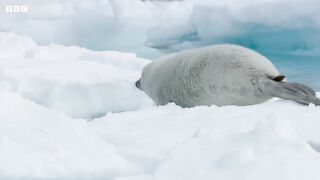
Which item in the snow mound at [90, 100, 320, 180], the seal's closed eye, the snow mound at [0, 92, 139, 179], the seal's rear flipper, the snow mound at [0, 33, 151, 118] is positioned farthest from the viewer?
the snow mound at [0, 33, 151, 118]

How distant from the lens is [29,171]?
2.00 meters

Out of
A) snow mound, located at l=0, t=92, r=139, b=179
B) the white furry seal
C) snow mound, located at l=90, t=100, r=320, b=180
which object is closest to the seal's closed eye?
the white furry seal

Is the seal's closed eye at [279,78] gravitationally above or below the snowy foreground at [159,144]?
below

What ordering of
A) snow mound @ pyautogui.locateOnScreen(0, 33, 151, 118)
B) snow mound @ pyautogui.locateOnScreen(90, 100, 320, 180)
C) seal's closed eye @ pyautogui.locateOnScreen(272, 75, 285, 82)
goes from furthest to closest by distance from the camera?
snow mound @ pyautogui.locateOnScreen(0, 33, 151, 118), seal's closed eye @ pyautogui.locateOnScreen(272, 75, 285, 82), snow mound @ pyautogui.locateOnScreen(90, 100, 320, 180)

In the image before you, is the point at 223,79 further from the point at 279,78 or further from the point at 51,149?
the point at 51,149

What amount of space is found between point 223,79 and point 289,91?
2.10 ft

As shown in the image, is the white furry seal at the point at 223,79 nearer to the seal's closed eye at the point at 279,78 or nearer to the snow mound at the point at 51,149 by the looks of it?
the seal's closed eye at the point at 279,78

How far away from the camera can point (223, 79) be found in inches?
180

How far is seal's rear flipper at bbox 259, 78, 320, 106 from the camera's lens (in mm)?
3939

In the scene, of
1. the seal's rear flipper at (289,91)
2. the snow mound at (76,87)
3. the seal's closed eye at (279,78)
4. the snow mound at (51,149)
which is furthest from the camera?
the snow mound at (76,87)

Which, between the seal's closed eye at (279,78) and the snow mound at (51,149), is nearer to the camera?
the snow mound at (51,149)

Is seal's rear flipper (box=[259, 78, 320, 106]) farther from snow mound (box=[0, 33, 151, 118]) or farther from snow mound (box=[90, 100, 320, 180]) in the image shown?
snow mound (box=[0, 33, 151, 118])

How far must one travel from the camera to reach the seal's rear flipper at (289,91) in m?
3.94

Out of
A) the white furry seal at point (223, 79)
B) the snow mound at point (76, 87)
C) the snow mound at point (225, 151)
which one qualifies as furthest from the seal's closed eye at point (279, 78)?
the snow mound at point (76, 87)
